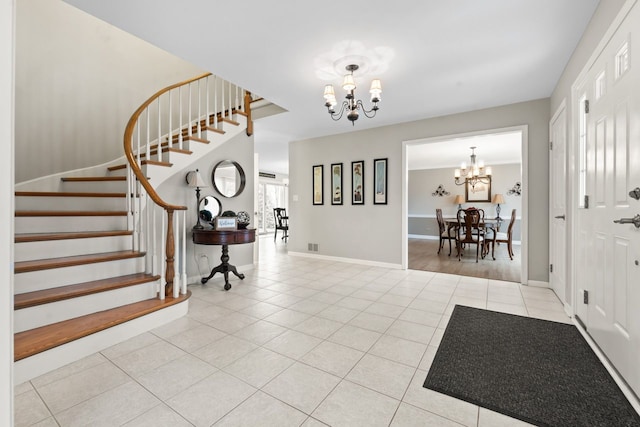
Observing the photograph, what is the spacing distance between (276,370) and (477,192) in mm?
8443

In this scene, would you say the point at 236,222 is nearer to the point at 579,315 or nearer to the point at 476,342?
the point at 476,342

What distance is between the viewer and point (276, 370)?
5.71ft

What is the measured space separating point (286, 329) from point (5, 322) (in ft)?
5.87

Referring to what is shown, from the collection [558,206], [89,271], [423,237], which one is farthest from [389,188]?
[423,237]

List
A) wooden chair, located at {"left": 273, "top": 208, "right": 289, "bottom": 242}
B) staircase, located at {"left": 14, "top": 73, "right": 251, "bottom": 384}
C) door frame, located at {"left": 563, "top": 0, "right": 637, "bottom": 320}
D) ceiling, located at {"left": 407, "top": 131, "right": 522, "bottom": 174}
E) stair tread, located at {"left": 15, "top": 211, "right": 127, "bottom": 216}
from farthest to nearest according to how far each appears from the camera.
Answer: wooden chair, located at {"left": 273, "top": 208, "right": 289, "bottom": 242}, ceiling, located at {"left": 407, "top": 131, "right": 522, "bottom": 174}, stair tread, located at {"left": 15, "top": 211, "right": 127, "bottom": 216}, door frame, located at {"left": 563, "top": 0, "right": 637, "bottom": 320}, staircase, located at {"left": 14, "top": 73, "right": 251, "bottom": 384}

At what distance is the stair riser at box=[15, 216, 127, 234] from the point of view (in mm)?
2545

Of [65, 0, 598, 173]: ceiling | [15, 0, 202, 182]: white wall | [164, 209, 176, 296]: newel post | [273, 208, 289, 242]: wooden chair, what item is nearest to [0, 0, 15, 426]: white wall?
[65, 0, 598, 173]: ceiling

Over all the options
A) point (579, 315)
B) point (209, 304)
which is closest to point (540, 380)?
point (579, 315)

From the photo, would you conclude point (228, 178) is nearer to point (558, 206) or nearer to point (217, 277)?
point (217, 277)

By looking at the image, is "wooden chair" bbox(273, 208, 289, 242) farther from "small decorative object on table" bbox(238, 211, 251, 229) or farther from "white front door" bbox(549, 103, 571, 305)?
"white front door" bbox(549, 103, 571, 305)

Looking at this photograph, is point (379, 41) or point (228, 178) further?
point (228, 178)

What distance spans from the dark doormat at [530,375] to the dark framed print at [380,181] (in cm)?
265

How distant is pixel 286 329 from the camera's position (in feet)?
7.61

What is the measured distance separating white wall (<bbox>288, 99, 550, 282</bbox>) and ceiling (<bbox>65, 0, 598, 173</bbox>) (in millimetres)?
344
